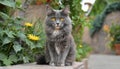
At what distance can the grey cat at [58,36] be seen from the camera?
14.6 ft

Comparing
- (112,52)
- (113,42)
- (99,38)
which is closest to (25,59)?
(113,42)

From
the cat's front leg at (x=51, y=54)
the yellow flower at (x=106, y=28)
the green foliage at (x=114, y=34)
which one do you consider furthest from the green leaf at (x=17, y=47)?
the yellow flower at (x=106, y=28)

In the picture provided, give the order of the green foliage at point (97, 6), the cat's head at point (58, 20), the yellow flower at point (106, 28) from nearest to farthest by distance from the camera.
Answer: the cat's head at point (58, 20), the green foliage at point (97, 6), the yellow flower at point (106, 28)

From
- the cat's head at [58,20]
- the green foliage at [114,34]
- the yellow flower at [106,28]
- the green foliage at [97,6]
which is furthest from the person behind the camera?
the yellow flower at [106,28]

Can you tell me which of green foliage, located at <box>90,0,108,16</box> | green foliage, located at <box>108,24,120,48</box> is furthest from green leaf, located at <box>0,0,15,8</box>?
A: green foliage, located at <box>108,24,120,48</box>

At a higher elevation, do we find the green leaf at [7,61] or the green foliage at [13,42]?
the green foliage at [13,42]

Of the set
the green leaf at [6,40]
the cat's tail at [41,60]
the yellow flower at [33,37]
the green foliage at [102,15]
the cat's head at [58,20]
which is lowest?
the cat's tail at [41,60]

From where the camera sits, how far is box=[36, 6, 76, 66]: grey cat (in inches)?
175

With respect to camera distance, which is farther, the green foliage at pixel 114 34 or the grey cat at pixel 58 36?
the green foliage at pixel 114 34

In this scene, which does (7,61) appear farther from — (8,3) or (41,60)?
(8,3)

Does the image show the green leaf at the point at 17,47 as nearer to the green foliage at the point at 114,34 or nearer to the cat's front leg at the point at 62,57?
the cat's front leg at the point at 62,57

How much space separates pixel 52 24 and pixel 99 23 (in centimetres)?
1396

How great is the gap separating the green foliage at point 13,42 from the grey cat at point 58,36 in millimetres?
375

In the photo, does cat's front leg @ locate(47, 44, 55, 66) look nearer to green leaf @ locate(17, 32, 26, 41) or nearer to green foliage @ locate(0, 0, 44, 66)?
green foliage @ locate(0, 0, 44, 66)
